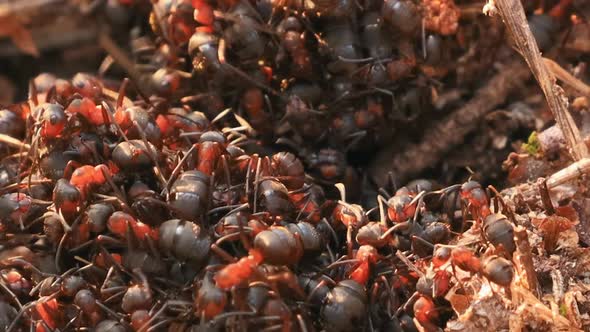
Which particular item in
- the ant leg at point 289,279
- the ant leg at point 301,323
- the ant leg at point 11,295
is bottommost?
the ant leg at point 11,295

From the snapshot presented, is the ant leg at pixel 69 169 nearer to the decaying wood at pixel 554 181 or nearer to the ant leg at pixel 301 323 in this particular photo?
the ant leg at pixel 301 323

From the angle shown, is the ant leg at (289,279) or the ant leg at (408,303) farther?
the ant leg at (408,303)

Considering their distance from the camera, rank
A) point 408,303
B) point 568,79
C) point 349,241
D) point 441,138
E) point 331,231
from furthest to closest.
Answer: point 441,138
point 568,79
point 331,231
point 349,241
point 408,303

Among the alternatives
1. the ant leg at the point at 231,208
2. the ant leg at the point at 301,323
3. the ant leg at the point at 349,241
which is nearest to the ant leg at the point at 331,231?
the ant leg at the point at 349,241

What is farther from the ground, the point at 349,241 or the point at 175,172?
the point at 175,172

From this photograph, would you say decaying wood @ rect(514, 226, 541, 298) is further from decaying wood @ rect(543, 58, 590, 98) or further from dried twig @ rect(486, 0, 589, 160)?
decaying wood @ rect(543, 58, 590, 98)

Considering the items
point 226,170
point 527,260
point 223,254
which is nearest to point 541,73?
point 527,260

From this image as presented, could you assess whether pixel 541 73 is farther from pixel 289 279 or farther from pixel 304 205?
pixel 289 279
